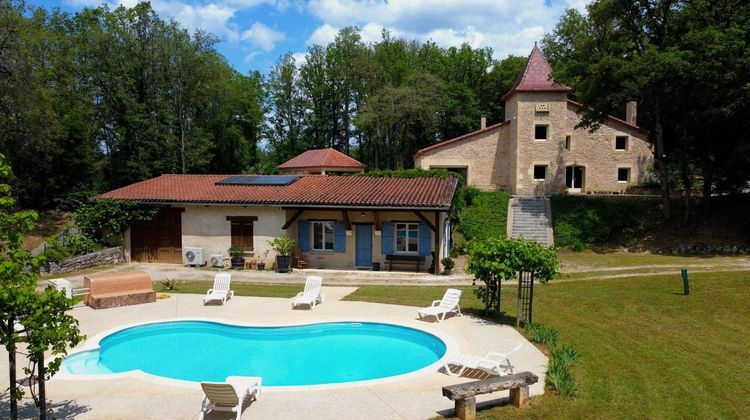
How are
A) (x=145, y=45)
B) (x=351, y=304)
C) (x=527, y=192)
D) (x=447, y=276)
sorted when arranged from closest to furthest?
(x=351, y=304) < (x=447, y=276) < (x=527, y=192) < (x=145, y=45)

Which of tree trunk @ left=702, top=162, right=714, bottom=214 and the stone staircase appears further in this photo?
the stone staircase

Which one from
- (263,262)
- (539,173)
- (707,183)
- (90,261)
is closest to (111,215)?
(90,261)

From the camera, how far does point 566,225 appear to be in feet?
90.6

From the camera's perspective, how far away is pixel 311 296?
1513 cm

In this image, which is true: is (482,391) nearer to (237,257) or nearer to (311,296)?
(311,296)

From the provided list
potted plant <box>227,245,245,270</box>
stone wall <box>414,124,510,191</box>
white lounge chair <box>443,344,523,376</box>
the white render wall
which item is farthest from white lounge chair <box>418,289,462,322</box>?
stone wall <box>414,124,510,191</box>

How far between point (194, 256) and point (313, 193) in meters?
6.21

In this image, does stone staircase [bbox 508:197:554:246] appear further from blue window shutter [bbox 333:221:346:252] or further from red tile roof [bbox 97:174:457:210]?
blue window shutter [bbox 333:221:346:252]

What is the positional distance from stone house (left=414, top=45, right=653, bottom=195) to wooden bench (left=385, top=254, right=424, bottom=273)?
15.2 m

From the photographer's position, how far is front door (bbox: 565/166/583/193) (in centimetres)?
3644

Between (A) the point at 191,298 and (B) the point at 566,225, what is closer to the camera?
(A) the point at 191,298

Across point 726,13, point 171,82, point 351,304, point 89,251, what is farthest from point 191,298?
point 171,82

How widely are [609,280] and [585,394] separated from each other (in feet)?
39.1

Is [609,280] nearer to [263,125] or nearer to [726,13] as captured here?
[726,13]
